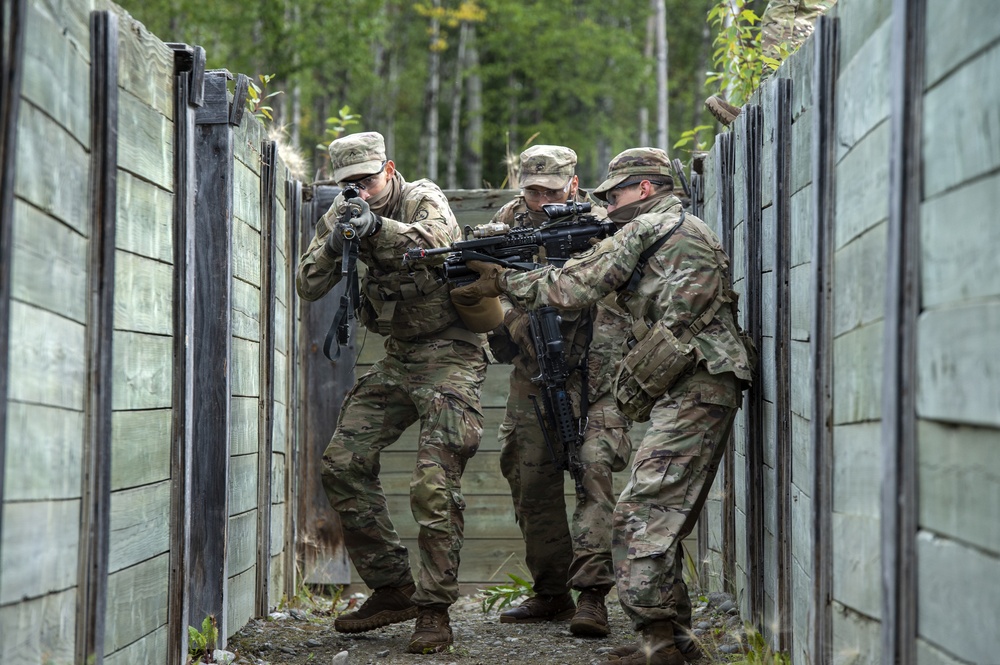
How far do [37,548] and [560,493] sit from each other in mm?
3355

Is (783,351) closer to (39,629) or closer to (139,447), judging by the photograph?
(139,447)

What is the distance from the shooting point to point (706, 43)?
86.9ft

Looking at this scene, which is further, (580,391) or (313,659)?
(580,391)

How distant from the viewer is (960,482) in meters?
2.04

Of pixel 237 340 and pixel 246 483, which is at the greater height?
pixel 237 340

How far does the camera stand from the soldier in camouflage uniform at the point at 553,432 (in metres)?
5.29

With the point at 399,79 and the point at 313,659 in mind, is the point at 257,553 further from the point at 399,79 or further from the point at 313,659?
the point at 399,79

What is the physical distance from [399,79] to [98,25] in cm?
2459

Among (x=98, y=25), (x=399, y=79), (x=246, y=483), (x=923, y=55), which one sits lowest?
(x=246, y=483)

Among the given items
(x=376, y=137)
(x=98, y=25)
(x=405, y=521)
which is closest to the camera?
(x=98, y=25)

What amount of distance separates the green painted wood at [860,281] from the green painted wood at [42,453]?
77.8 inches

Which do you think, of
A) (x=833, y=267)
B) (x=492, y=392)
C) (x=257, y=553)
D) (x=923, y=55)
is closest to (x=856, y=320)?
(x=833, y=267)

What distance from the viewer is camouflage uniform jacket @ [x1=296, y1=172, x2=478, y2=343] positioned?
16.1 feet

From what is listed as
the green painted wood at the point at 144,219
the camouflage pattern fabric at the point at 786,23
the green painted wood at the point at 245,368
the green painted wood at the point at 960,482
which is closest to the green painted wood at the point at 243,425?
the green painted wood at the point at 245,368
